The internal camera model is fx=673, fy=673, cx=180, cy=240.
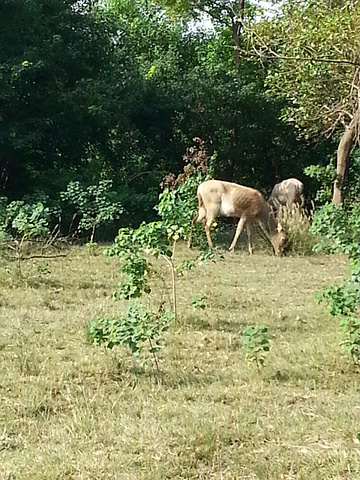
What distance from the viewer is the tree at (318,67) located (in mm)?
10250

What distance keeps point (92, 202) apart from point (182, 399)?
8.42 m

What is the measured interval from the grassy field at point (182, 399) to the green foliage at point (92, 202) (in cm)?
502

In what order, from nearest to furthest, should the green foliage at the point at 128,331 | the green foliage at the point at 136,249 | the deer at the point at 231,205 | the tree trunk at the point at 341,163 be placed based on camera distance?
the green foliage at the point at 128,331 → the green foliage at the point at 136,249 → the deer at the point at 231,205 → the tree trunk at the point at 341,163

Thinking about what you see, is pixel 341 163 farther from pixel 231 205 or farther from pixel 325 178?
pixel 231 205

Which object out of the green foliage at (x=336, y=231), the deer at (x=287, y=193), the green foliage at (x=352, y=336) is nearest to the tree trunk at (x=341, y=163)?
the deer at (x=287, y=193)

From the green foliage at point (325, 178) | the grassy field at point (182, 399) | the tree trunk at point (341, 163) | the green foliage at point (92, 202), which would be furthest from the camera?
the green foliage at point (325, 178)

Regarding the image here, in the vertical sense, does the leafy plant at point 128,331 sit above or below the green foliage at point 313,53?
below

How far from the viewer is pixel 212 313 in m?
6.41

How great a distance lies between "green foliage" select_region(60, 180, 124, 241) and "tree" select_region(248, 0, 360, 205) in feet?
11.4

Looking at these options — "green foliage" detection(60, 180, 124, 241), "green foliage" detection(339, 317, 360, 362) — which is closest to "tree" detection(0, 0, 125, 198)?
"green foliage" detection(60, 180, 124, 241)

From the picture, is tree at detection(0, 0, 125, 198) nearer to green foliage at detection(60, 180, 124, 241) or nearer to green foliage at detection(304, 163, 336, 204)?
green foliage at detection(60, 180, 124, 241)

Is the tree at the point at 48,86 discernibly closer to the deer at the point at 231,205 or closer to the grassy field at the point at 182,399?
the deer at the point at 231,205

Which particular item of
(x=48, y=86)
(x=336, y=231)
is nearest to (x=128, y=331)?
(x=336, y=231)

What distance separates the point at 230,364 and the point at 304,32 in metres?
7.62
